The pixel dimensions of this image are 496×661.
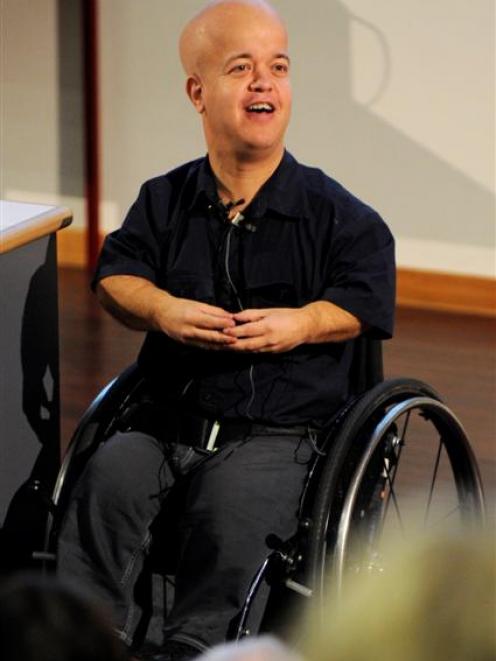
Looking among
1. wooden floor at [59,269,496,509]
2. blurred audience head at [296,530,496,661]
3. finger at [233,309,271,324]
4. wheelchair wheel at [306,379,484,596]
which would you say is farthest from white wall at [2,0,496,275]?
blurred audience head at [296,530,496,661]

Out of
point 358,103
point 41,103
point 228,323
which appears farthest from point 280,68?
point 41,103

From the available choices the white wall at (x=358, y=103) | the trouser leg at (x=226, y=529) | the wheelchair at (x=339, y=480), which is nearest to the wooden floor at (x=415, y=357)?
the white wall at (x=358, y=103)

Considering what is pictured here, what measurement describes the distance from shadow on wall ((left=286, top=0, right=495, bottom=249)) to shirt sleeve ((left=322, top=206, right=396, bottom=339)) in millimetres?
2412

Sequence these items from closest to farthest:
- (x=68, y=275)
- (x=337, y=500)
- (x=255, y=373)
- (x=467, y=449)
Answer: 1. (x=337, y=500)
2. (x=255, y=373)
3. (x=467, y=449)
4. (x=68, y=275)

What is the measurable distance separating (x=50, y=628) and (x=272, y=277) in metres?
1.61

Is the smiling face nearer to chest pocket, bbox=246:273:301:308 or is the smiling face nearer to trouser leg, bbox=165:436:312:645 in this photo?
chest pocket, bbox=246:273:301:308

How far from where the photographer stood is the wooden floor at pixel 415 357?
3.87 metres

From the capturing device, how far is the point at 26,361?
248 cm

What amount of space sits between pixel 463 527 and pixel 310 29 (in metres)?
4.06

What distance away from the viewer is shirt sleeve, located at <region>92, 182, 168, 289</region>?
7.68ft

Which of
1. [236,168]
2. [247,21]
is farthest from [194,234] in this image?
[247,21]

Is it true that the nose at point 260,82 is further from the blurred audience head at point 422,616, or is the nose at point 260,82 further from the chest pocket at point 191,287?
the blurred audience head at point 422,616

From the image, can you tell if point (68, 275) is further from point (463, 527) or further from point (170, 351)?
point (463, 527)

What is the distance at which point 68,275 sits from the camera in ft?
17.0
